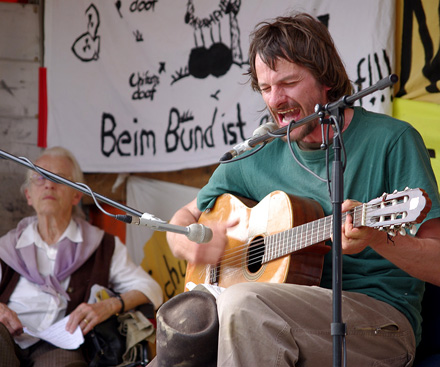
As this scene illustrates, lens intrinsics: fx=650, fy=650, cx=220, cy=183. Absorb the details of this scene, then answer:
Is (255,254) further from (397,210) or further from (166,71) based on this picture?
(166,71)

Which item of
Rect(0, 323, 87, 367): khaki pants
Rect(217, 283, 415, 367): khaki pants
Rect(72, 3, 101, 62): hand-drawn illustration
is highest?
Rect(72, 3, 101, 62): hand-drawn illustration

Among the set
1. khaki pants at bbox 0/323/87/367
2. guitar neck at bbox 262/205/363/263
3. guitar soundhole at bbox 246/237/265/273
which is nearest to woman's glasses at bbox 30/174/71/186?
khaki pants at bbox 0/323/87/367

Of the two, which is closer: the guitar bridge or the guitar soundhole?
the guitar soundhole

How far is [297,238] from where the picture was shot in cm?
212

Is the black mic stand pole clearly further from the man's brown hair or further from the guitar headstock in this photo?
the man's brown hair

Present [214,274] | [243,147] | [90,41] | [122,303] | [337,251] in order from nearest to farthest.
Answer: [337,251] < [243,147] < [214,274] < [122,303] < [90,41]

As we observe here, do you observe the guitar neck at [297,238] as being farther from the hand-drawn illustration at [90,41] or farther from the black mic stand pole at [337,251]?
the hand-drawn illustration at [90,41]

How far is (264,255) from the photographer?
2.28 metres

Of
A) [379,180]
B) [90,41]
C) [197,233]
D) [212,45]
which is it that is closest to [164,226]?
[197,233]

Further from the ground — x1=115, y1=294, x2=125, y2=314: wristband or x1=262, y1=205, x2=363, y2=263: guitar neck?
x1=262, y1=205, x2=363, y2=263: guitar neck

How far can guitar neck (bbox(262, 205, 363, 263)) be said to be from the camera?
202 cm

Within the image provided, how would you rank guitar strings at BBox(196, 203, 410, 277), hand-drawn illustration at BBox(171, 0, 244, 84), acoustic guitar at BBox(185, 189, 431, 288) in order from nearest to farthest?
acoustic guitar at BBox(185, 189, 431, 288) → guitar strings at BBox(196, 203, 410, 277) → hand-drawn illustration at BBox(171, 0, 244, 84)

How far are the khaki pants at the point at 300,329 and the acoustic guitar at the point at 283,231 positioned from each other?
0.18 meters

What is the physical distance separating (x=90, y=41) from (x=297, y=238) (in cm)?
299
